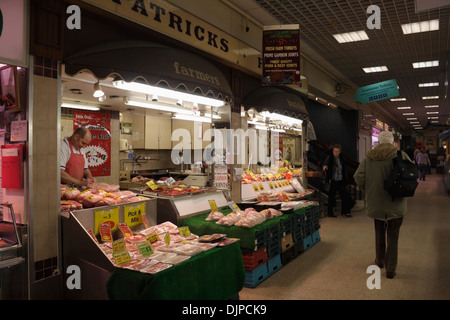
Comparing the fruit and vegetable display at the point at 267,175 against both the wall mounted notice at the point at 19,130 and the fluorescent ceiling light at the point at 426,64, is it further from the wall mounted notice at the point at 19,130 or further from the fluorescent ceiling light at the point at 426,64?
the fluorescent ceiling light at the point at 426,64

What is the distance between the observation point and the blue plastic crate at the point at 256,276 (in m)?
4.31

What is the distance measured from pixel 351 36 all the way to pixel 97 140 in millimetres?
6066

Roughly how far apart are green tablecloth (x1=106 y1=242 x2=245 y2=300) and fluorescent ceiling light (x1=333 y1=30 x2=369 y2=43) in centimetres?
595

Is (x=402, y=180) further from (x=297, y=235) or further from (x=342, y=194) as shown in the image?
(x=342, y=194)

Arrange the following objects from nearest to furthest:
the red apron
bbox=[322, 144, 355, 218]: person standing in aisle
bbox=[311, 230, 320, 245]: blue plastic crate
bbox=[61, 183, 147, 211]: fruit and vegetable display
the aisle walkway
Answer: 1. bbox=[61, 183, 147, 211]: fruit and vegetable display
2. the aisle walkway
3. the red apron
4. bbox=[311, 230, 320, 245]: blue plastic crate
5. bbox=[322, 144, 355, 218]: person standing in aisle

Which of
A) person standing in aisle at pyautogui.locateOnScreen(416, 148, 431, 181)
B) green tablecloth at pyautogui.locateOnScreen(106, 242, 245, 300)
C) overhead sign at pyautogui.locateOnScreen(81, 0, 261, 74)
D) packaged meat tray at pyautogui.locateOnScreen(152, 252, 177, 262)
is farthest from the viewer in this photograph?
person standing in aisle at pyautogui.locateOnScreen(416, 148, 431, 181)

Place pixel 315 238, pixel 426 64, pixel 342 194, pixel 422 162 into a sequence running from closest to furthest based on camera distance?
pixel 315 238
pixel 342 194
pixel 426 64
pixel 422 162

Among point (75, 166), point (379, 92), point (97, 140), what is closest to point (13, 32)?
point (75, 166)

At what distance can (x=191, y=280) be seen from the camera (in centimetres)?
305

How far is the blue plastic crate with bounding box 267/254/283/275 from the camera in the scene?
15.4 feet

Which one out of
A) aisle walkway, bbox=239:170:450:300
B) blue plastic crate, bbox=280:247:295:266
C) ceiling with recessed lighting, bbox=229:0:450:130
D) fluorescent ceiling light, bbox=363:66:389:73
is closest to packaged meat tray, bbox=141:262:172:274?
aisle walkway, bbox=239:170:450:300

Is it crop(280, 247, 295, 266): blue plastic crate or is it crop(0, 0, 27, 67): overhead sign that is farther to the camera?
crop(280, 247, 295, 266): blue plastic crate

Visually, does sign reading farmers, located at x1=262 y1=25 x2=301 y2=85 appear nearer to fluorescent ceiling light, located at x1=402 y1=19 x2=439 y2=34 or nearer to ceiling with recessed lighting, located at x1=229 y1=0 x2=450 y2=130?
ceiling with recessed lighting, located at x1=229 y1=0 x2=450 y2=130
